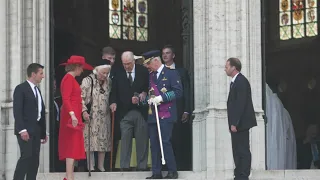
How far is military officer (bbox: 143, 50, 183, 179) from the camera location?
17.8 meters

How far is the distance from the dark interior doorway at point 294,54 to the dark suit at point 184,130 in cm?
1222

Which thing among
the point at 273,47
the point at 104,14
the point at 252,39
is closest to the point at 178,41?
the point at 104,14

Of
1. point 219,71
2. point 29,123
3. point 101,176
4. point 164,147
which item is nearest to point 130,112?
point 164,147

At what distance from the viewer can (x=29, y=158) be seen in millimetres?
16391

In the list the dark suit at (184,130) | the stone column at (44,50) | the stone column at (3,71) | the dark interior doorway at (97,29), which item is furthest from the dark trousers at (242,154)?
the dark interior doorway at (97,29)

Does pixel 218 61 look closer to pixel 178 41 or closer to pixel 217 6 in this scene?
pixel 217 6

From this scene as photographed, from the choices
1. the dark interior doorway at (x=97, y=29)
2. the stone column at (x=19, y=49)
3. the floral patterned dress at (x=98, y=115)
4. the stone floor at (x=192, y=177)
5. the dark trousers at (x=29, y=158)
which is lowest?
the stone floor at (x=192, y=177)

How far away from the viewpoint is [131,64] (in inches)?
736

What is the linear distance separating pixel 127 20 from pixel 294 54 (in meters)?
5.63

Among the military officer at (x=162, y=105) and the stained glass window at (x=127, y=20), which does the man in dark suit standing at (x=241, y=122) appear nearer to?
the military officer at (x=162, y=105)

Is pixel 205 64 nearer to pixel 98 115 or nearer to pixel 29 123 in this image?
pixel 98 115

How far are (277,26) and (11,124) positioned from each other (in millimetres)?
16083

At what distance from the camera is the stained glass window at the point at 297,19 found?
32.6 m

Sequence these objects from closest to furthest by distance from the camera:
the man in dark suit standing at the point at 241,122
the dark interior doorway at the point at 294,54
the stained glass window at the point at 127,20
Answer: the man in dark suit standing at the point at 241,122
the stained glass window at the point at 127,20
the dark interior doorway at the point at 294,54
